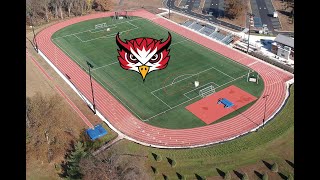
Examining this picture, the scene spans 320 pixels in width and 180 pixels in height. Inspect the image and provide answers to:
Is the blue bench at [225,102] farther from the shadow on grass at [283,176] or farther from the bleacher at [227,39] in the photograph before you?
the bleacher at [227,39]

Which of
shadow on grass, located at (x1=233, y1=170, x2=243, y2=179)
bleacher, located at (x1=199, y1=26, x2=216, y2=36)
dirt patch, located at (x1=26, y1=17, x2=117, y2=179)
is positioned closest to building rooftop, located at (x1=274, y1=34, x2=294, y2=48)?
bleacher, located at (x1=199, y1=26, x2=216, y2=36)

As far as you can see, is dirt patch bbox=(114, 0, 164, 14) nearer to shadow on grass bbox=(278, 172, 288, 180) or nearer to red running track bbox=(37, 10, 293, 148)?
red running track bbox=(37, 10, 293, 148)

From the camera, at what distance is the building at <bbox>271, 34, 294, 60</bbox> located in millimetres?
66119

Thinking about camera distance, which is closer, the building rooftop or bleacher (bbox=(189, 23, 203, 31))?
the building rooftop

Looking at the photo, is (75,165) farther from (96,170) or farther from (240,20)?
(240,20)

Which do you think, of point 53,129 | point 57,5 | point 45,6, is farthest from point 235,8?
point 53,129

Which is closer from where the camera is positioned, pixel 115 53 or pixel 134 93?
pixel 134 93

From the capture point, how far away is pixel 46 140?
43.6m

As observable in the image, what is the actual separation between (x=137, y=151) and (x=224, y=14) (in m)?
59.3

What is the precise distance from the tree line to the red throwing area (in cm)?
5394

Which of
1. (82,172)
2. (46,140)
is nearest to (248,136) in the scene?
(82,172)

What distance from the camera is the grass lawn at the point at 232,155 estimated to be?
39906mm

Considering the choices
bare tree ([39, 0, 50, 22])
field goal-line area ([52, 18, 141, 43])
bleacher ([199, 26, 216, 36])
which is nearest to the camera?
field goal-line area ([52, 18, 141, 43])

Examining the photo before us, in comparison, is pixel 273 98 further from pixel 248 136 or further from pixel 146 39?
pixel 146 39
